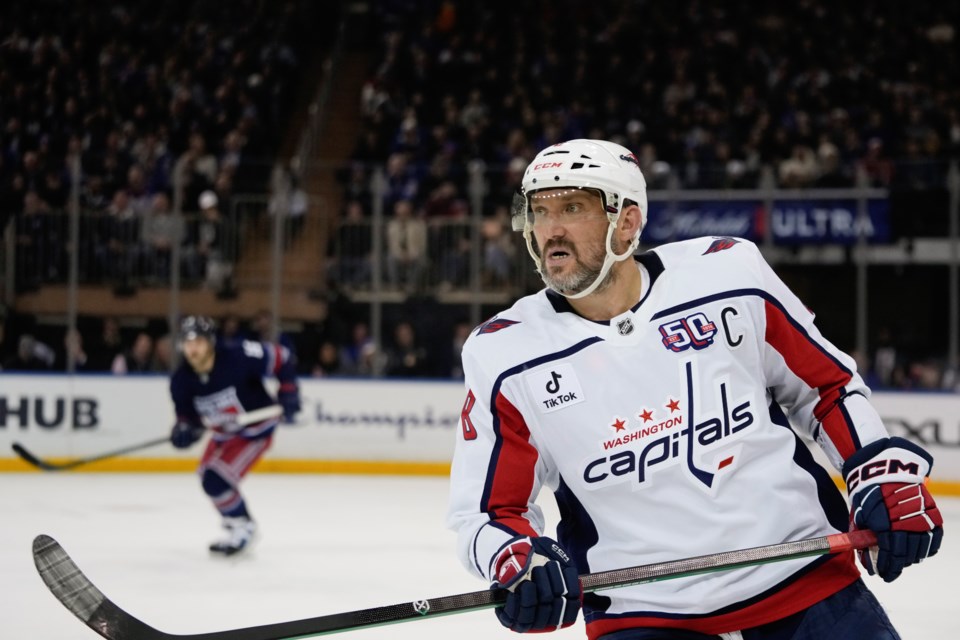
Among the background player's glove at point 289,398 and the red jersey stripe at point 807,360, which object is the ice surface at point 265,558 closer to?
the background player's glove at point 289,398

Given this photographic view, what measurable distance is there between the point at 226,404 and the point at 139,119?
20.9ft

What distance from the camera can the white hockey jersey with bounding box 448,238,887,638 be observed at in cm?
215

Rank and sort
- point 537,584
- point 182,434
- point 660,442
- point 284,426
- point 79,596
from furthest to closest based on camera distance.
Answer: point 284,426 < point 182,434 < point 79,596 < point 660,442 < point 537,584

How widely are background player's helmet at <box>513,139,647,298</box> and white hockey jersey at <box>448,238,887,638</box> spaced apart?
0.40ft

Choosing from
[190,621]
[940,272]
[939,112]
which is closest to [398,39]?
[939,112]

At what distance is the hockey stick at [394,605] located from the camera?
6.89ft

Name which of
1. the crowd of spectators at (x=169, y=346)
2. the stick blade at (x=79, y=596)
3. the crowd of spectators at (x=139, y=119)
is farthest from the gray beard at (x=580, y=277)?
the crowd of spectators at (x=139, y=119)

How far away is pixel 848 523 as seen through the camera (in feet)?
7.41

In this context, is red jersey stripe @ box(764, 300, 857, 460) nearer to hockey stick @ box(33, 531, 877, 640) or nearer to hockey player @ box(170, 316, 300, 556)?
hockey stick @ box(33, 531, 877, 640)

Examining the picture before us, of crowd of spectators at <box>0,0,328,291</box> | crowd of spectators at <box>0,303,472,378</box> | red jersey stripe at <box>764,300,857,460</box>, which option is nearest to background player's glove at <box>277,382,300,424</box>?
crowd of spectators at <box>0,303,472,378</box>

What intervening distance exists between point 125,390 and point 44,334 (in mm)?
732

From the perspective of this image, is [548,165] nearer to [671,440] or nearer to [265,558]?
[671,440]

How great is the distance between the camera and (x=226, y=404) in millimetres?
6664

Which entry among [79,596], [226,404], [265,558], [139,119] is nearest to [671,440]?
[79,596]
